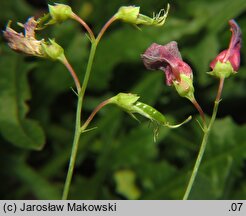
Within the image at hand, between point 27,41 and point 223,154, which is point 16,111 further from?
point 223,154

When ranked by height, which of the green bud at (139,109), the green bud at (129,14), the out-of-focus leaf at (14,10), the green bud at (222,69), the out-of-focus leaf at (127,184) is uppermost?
the out-of-focus leaf at (14,10)

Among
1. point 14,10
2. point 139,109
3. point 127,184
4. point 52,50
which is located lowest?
point 127,184

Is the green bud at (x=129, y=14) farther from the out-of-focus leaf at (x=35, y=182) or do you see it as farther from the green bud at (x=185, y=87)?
the out-of-focus leaf at (x=35, y=182)

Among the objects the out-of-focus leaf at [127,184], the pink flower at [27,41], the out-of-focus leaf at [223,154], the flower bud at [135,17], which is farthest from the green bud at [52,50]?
the out-of-focus leaf at [127,184]

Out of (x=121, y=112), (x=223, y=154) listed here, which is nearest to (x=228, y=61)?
(x=223, y=154)

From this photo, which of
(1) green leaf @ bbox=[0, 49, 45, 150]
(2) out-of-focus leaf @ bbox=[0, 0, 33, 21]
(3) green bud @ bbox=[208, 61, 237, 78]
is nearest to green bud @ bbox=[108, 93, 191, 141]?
(3) green bud @ bbox=[208, 61, 237, 78]

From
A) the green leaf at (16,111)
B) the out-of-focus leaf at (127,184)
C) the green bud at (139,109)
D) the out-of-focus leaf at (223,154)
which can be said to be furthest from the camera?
the out-of-focus leaf at (127,184)
